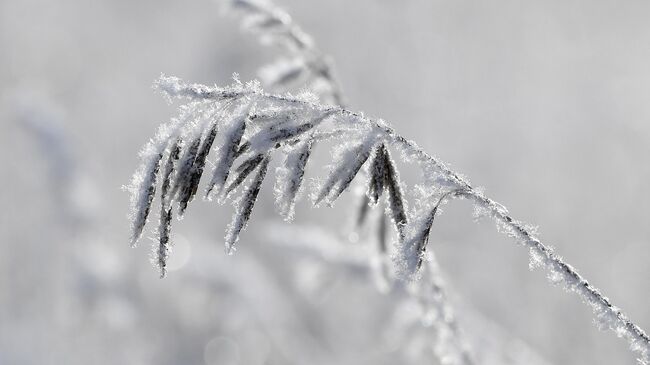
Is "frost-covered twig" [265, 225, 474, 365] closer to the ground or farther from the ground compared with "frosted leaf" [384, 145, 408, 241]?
farther from the ground

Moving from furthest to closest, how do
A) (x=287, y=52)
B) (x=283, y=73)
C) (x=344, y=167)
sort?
(x=287, y=52), (x=283, y=73), (x=344, y=167)

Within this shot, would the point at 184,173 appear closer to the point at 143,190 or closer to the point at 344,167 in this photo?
the point at 143,190

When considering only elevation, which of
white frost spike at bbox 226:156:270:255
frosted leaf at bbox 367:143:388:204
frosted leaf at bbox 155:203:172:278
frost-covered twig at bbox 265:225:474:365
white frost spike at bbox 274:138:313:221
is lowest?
frosted leaf at bbox 155:203:172:278

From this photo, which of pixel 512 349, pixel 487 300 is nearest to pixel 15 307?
pixel 487 300

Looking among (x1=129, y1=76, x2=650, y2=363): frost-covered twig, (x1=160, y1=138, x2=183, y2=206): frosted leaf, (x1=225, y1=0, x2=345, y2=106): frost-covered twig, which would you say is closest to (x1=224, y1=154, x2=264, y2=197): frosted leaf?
(x1=129, y1=76, x2=650, y2=363): frost-covered twig

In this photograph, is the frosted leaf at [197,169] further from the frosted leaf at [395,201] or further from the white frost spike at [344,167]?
the frosted leaf at [395,201]

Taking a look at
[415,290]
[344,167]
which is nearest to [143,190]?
[344,167]

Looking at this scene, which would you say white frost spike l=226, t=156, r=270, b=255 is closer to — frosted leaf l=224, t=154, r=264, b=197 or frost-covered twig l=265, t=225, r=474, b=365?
frosted leaf l=224, t=154, r=264, b=197
